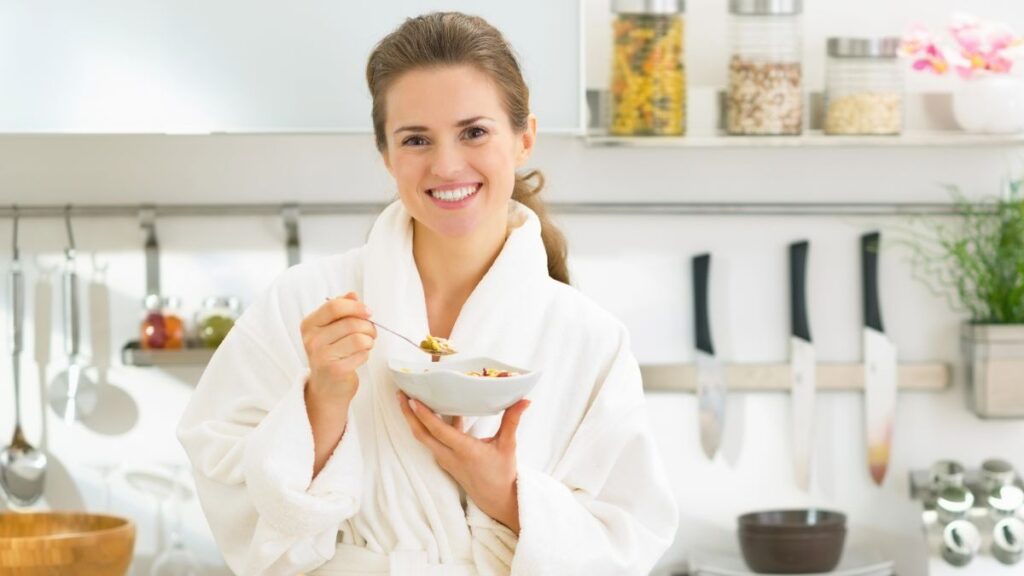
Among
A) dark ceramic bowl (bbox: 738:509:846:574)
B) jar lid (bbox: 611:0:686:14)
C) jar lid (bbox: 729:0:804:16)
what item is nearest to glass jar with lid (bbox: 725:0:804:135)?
jar lid (bbox: 729:0:804:16)

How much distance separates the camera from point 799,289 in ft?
8.90

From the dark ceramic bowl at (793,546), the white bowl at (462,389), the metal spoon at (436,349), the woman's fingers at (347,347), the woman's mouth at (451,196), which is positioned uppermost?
the woman's mouth at (451,196)

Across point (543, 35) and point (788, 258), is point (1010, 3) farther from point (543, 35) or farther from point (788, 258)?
point (543, 35)

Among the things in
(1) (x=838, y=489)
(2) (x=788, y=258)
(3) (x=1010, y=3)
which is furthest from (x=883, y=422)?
(3) (x=1010, y=3)

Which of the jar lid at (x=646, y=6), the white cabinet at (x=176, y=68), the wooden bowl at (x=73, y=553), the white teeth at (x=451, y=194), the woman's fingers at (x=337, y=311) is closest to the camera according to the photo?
the woman's fingers at (x=337, y=311)

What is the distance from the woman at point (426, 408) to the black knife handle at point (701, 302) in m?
0.98

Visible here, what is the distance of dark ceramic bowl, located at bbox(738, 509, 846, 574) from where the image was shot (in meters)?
2.54

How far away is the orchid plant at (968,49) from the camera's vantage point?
2561 millimetres

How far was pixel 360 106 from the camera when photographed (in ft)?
7.74

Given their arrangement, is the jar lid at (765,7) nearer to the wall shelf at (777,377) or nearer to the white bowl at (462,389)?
the wall shelf at (777,377)

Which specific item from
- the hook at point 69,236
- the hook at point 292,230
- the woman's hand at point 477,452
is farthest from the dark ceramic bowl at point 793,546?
the hook at point 69,236

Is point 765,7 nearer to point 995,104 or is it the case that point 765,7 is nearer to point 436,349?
point 995,104

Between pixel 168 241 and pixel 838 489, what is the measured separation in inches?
47.3

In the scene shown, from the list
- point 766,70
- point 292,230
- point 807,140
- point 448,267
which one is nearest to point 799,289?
point 807,140
